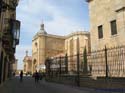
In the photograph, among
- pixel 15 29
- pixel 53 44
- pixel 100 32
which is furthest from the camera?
pixel 53 44

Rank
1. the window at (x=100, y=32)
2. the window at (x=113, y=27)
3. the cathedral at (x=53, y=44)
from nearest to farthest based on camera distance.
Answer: the window at (x=113, y=27) < the window at (x=100, y=32) < the cathedral at (x=53, y=44)

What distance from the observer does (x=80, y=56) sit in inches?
687

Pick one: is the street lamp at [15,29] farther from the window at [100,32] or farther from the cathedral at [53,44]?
the cathedral at [53,44]

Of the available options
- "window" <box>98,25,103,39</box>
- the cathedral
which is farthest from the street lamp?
the cathedral

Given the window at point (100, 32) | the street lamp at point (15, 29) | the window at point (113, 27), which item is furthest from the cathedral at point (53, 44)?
the street lamp at point (15, 29)

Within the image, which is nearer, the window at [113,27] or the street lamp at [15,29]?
the street lamp at [15,29]

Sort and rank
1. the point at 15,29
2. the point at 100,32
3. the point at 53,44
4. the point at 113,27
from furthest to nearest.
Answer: the point at 53,44 < the point at 100,32 < the point at 113,27 < the point at 15,29

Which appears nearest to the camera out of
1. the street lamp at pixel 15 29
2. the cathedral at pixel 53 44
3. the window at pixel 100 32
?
the street lamp at pixel 15 29

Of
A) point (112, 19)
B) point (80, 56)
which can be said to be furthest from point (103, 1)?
point (80, 56)

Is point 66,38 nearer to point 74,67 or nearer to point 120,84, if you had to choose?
point 74,67

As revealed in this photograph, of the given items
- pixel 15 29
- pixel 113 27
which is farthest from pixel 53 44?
pixel 15 29

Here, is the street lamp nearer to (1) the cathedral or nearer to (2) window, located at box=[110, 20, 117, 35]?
(2) window, located at box=[110, 20, 117, 35]

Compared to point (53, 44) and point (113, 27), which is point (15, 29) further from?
point (53, 44)

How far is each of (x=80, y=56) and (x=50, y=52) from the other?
68.6 metres
